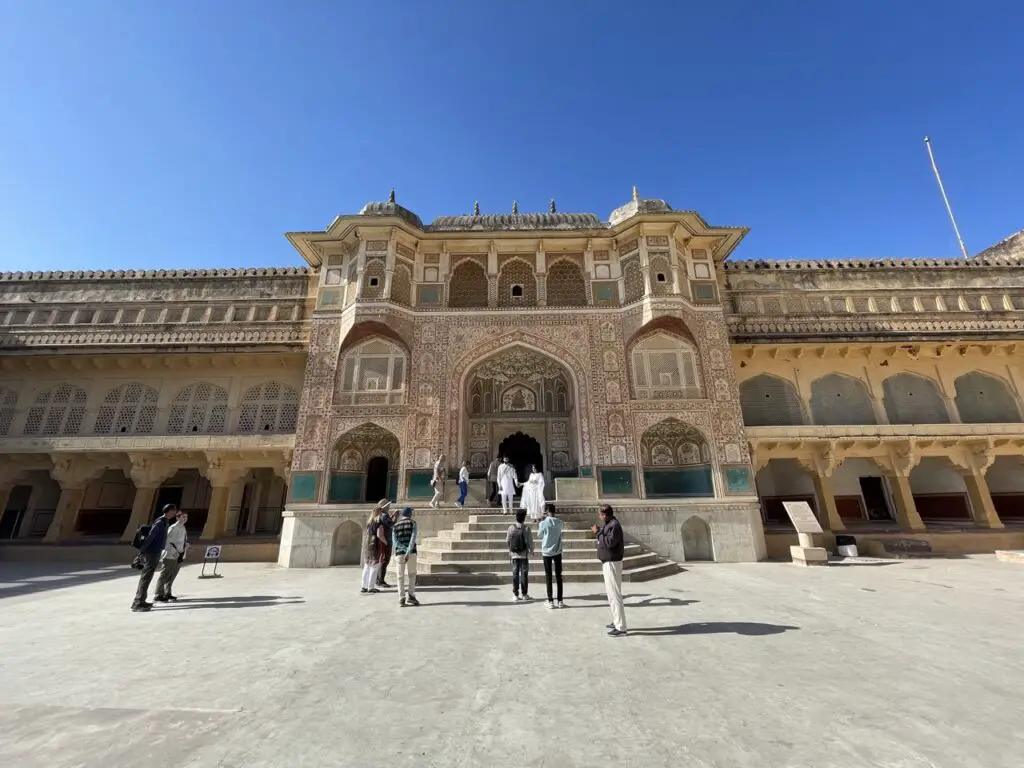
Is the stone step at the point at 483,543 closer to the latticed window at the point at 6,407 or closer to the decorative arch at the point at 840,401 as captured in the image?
the decorative arch at the point at 840,401

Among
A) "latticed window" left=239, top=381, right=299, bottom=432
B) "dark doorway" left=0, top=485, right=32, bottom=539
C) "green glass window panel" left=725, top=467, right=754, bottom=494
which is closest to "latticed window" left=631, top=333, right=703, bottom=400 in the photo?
"green glass window panel" left=725, top=467, right=754, bottom=494

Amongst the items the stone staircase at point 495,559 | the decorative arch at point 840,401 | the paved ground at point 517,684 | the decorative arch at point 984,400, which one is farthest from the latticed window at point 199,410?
the decorative arch at point 984,400

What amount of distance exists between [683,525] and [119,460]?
56.5 feet

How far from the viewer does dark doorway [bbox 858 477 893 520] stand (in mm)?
15774

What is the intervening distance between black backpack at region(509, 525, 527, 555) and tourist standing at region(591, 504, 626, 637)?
1.57 m

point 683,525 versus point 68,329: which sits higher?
point 68,329

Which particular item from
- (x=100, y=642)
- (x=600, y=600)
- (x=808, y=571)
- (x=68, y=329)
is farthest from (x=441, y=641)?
(x=68, y=329)

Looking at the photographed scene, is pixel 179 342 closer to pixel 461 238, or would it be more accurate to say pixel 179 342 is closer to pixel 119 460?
pixel 119 460

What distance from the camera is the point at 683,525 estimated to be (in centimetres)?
1166

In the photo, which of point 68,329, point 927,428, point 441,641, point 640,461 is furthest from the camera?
point 68,329

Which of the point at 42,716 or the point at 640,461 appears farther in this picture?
the point at 640,461

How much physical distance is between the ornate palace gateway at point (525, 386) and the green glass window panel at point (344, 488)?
64 millimetres

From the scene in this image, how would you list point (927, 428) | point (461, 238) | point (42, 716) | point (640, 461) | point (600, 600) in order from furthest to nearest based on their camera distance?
point (461, 238)
point (927, 428)
point (640, 461)
point (600, 600)
point (42, 716)

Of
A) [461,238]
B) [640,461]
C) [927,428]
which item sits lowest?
[640,461]
